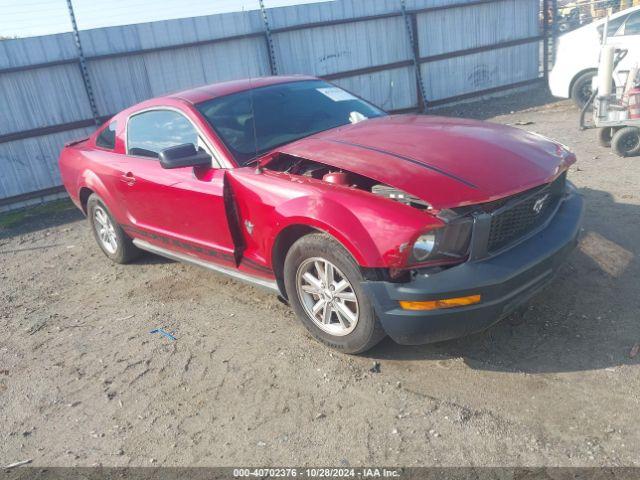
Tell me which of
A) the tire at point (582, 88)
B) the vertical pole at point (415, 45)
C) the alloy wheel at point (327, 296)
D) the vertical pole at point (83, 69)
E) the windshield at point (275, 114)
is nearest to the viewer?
the alloy wheel at point (327, 296)

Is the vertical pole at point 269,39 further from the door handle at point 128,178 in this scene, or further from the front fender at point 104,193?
the door handle at point 128,178

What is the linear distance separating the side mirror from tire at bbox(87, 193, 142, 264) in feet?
5.94

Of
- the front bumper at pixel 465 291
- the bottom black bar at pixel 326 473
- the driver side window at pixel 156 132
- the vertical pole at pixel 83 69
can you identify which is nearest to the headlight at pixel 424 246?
the front bumper at pixel 465 291

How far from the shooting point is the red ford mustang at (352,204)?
291 centimetres

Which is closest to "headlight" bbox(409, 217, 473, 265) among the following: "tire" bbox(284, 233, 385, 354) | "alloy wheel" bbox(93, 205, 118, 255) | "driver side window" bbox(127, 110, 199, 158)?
"tire" bbox(284, 233, 385, 354)

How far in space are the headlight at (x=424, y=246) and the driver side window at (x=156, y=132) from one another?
6.56 feet

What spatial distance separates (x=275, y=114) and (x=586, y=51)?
7.32 metres

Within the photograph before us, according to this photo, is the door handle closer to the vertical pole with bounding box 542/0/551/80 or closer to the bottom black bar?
the bottom black bar

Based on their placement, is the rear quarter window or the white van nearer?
the rear quarter window

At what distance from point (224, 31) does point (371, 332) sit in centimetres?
833

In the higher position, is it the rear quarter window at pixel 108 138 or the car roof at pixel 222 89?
the car roof at pixel 222 89

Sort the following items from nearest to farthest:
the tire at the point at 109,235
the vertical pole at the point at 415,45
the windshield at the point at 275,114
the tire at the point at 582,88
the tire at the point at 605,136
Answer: the windshield at the point at 275,114, the tire at the point at 109,235, the tire at the point at 605,136, the tire at the point at 582,88, the vertical pole at the point at 415,45

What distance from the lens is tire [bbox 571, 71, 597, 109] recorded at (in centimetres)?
957

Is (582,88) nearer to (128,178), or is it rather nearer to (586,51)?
(586,51)
